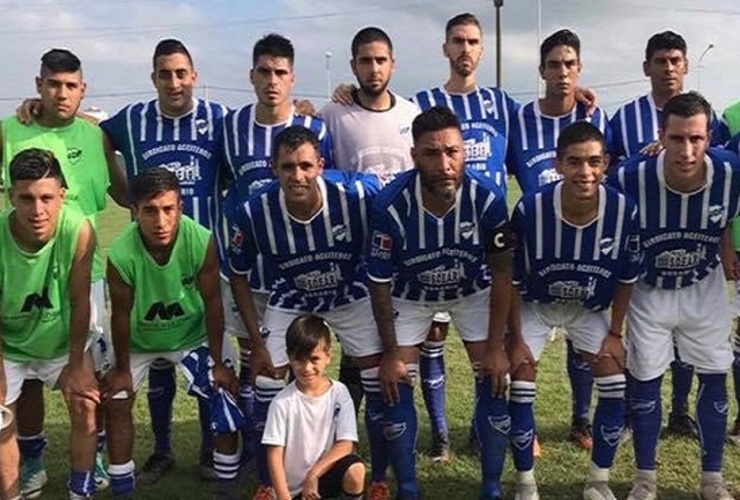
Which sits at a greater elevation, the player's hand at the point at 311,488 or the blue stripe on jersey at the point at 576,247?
the blue stripe on jersey at the point at 576,247

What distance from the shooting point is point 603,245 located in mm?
4258

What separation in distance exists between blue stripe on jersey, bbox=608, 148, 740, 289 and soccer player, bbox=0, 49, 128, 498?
2903 millimetres

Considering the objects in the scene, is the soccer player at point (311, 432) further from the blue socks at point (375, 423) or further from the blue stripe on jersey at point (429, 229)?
the blue stripe on jersey at point (429, 229)

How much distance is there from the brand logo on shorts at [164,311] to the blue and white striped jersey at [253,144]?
79 centimetres

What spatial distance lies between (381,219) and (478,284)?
64 cm

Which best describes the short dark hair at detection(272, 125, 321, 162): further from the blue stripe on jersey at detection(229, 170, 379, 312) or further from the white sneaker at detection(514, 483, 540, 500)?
the white sneaker at detection(514, 483, 540, 500)

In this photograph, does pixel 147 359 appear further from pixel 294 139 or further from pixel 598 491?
pixel 598 491

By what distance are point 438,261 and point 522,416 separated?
2.90 ft

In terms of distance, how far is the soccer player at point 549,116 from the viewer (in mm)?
5023

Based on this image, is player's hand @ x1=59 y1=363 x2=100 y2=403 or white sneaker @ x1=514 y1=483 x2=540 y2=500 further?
white sneaker @ x1=514 y1=483 x2=540 y2=500

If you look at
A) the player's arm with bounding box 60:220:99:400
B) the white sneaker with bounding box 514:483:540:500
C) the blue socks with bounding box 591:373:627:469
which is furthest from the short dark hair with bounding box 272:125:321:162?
the white sneaker with bounding box 514:483:540:500

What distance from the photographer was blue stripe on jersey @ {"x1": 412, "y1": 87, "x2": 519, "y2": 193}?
5039 millimetres

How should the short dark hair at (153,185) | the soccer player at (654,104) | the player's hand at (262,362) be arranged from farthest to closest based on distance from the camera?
the soccer player at (654,104), the player's hand at (262,362), the short dark hair at (153,185)

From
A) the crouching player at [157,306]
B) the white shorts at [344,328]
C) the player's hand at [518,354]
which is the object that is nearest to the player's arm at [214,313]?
the crouching player at [157,306]
